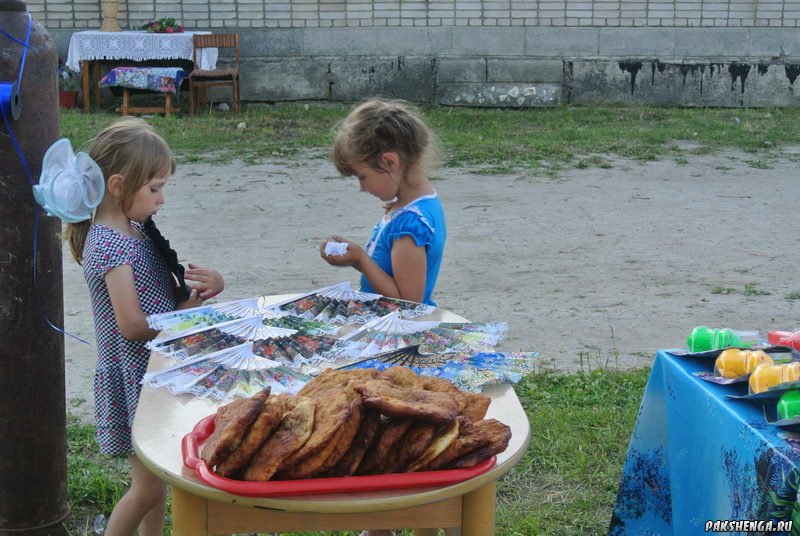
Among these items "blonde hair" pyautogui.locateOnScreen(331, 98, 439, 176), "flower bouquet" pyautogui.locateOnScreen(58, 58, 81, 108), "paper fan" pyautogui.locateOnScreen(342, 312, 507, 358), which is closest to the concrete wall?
"flower bouquet" pyautogui.locateOnScreen(58, 58, 81, 108)

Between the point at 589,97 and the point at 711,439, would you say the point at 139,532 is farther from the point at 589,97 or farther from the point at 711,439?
the point at 589,97

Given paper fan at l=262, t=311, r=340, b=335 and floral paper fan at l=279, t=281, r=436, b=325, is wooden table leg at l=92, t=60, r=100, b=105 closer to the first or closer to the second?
floral paper fan at l=279, t=281, r=436, b=325

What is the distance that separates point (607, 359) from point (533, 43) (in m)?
10.5

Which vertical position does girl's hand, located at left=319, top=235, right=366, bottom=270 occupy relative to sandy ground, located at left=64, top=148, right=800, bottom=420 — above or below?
above

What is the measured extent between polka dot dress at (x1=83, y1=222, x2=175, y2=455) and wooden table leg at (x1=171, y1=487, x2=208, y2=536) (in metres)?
0.97

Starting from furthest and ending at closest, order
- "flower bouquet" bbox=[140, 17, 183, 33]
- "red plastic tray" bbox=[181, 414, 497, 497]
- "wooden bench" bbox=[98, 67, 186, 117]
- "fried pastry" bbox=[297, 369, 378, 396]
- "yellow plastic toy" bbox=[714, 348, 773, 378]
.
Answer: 1. "flower bouquet" bbox=[140, 17, 183, 33]
2. "wooden bench" bbox=[98, 67, 186, 117]
3. "yellow plastic toy" bbox=[714, 348, 773, 378]
4. "fried pastry" bbox=[297, 369, 378, 396]
5. "red plastic tray" bbox=[181, 414, 497, 497]

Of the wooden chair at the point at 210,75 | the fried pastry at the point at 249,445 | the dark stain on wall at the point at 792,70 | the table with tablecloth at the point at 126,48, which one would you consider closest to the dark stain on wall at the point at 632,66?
the dark stain on wall at the point at 792,70

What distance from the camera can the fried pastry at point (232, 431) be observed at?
1739mm

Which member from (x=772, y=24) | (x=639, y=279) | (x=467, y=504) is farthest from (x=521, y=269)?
(x=772, y=24)

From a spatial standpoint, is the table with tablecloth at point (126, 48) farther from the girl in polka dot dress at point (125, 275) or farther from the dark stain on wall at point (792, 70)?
the girl in polka dot dress at point (125, 275)

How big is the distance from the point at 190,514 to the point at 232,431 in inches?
9.1

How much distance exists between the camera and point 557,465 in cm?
377

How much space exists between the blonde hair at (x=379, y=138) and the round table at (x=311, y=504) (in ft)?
4.44

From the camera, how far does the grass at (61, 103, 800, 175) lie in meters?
10.6
